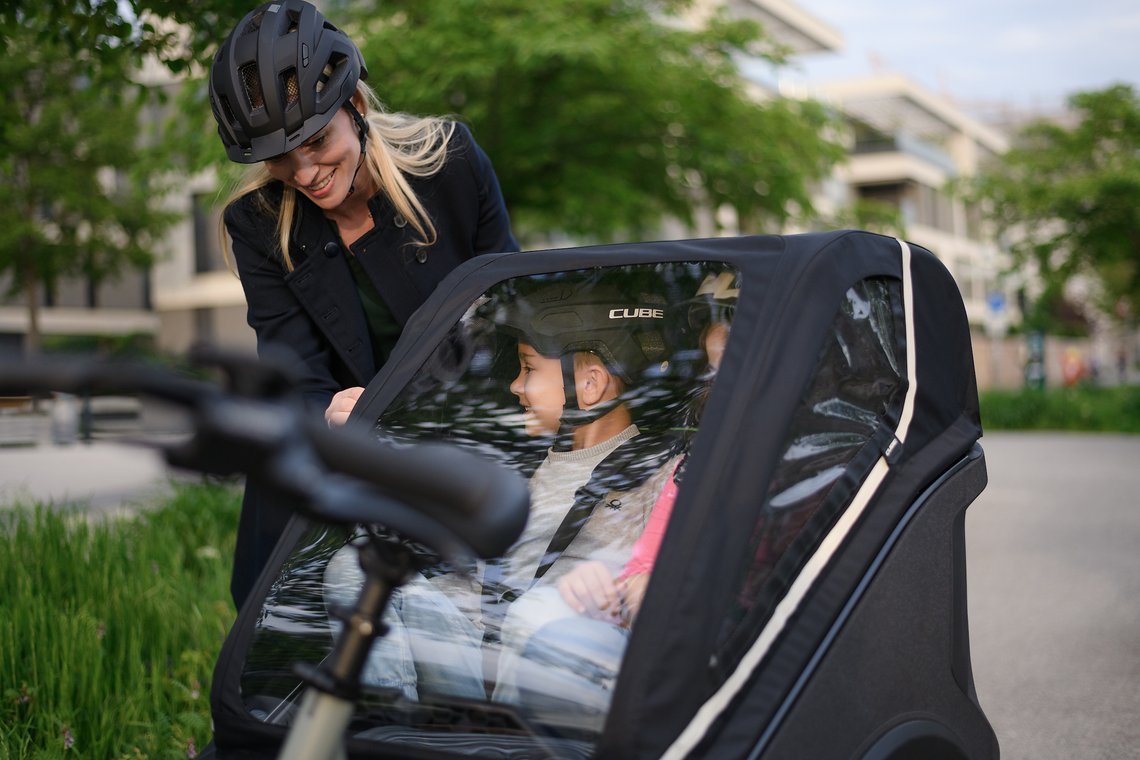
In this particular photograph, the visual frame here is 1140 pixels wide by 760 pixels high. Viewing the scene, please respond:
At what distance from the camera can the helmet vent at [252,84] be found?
8.27 feet

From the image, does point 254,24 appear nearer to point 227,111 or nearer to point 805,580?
point 227,111

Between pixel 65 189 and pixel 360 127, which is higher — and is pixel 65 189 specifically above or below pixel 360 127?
above

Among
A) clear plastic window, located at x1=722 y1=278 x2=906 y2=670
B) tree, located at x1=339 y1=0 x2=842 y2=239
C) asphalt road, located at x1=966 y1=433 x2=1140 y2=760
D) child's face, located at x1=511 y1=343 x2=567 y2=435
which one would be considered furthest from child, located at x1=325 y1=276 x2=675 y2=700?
tree, located at x1=339 y1=0 x2=842 y2=239

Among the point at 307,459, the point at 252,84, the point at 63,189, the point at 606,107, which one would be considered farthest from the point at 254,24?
the point at 63,189

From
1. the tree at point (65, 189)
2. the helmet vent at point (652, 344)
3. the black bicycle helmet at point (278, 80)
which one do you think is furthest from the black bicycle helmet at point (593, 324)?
the tree at point (65, 189)

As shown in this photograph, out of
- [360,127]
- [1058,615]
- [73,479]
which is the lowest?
[73,479]

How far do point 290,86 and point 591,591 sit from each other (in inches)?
51.3

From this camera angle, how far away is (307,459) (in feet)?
3.47

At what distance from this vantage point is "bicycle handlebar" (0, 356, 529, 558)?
3.35 ft

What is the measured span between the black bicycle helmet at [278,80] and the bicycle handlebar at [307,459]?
1459 mm

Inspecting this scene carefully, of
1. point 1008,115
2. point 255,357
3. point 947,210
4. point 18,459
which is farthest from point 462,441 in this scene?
point 1008,115

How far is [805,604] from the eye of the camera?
1.65 metres

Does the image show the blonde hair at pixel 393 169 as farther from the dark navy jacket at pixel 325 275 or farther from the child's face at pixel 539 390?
the child's face at pixel 539 390

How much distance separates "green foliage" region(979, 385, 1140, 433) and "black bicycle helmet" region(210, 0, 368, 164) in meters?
20.0
